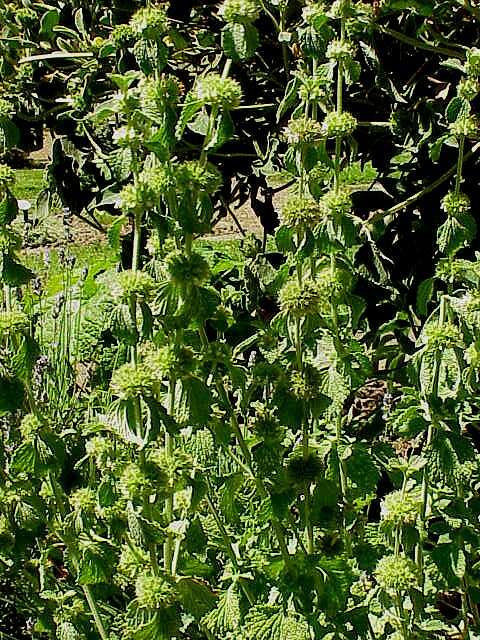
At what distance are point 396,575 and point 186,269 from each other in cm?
47

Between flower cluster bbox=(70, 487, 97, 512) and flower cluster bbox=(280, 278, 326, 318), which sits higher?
flower cluster bbox=(280, 278, 326, 318)

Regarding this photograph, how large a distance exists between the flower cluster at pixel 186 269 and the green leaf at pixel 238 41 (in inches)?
8.9

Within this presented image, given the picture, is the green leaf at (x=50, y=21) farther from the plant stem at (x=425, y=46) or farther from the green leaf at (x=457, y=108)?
the green leaf at (x=457, y=108)

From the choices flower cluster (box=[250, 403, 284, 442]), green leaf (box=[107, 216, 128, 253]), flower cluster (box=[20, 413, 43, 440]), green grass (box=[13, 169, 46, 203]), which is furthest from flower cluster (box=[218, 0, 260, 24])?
green grass (box=[13, 169, 46, 203])

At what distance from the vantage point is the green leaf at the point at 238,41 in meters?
1.12

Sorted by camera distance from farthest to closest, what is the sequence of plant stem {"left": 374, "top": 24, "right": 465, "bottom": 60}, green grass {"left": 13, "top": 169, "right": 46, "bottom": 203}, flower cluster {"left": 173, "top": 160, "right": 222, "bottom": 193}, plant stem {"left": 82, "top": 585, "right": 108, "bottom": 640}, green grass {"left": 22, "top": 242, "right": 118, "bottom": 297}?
green grass {"left": 13, "top": 169, "right": 46, "bottom": 203}, green grass {"left": 22, "top": 242, "right": 118, "bottom": 297}, plant stem {"left": 374, "top": 24, "right": 465, "bottom": 60}, plant stem {"left": 82, "top": 585, "right": 108, "bottom": 640}, flower cluster {"left": 173, "top": 160, "right": 222, "bottom": 193}

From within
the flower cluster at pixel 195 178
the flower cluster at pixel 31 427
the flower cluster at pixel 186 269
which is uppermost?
the flower cluster at pixel 195 178

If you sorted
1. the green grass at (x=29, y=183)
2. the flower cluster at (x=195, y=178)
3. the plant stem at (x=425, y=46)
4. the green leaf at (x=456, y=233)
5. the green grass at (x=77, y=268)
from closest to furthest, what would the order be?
the flower cluster at (x=195, y=178), the green leaf at (x=456, y=233), the plant stem at (x=425, y=46), the green grass at (x=77, y=268), the green grass at (x=29, y=183)

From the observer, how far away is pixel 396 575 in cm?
125

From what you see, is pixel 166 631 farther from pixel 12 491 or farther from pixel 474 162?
pixel 474 162

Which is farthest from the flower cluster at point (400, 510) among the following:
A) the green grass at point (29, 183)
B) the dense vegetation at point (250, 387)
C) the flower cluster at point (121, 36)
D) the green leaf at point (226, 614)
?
the green grass at point (29, 183)

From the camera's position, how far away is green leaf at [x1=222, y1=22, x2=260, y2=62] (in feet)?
3.67

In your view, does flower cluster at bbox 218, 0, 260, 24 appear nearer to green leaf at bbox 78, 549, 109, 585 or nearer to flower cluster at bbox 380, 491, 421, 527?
flower cluster at bbox 380, 491, 421, 527

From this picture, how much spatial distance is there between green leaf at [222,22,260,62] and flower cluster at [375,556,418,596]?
2.09 feet
